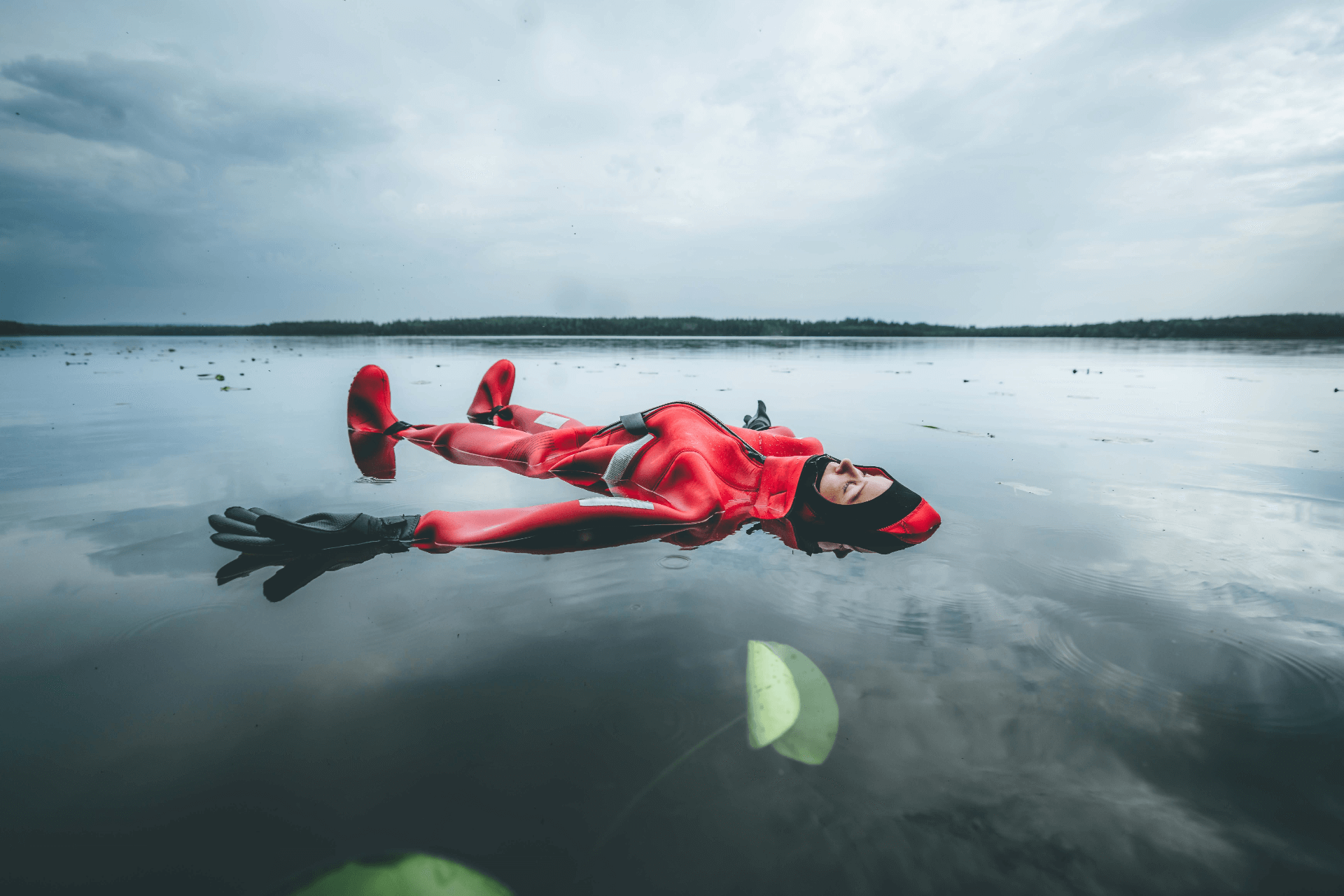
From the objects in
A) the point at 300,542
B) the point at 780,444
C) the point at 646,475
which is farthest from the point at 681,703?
the point at 780,444

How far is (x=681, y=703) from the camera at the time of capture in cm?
138

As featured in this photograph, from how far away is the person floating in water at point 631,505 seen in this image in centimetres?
236

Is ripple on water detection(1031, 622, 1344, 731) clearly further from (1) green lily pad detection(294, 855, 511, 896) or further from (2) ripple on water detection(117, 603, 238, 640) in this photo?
(2) ripple on water detection(117, 603, 238, 640)

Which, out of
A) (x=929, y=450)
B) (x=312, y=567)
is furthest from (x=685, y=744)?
(x=929, y=450)

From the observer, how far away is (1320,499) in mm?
3172

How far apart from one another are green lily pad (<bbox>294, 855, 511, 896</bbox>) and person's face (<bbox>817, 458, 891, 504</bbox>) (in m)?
2.49

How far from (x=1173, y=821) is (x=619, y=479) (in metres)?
2.98

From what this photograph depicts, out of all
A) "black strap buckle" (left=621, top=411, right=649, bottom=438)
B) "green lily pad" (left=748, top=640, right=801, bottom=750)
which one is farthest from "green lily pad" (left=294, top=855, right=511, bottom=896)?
"black strap buckle" (left=621, top=411, right=649, bottom=438)

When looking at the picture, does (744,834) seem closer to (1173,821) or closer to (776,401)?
(1173,821)

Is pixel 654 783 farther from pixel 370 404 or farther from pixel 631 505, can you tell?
pixel 370 404

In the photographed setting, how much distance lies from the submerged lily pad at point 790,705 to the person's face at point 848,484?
1.52 m

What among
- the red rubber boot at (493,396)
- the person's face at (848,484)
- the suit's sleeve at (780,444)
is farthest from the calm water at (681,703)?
the red rubber boot at (493,396)

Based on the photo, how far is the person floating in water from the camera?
2.36 metres

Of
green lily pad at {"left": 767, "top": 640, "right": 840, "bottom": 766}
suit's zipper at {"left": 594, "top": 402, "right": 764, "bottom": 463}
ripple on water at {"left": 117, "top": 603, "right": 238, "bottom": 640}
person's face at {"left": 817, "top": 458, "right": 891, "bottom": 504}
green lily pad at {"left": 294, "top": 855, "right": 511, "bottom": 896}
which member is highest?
suit's zipper at {"left": 594, "top": 402, "right": 764, "bottom": 463}
